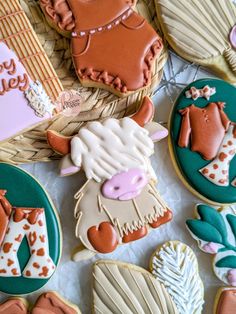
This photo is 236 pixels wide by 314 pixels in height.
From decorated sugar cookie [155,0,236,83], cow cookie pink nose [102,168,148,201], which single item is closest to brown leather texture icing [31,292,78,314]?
cow cookie pink nose [102,168,148,201]

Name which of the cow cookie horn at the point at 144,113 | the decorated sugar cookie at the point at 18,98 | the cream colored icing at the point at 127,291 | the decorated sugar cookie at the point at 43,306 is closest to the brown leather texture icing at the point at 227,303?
the cream colored icing at the point at 127,291

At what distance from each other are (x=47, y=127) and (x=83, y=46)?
191 mm

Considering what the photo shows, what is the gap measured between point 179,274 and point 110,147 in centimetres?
32

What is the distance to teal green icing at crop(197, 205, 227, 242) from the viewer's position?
108 centimetres

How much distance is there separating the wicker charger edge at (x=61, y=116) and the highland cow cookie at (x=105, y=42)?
0.03 meters

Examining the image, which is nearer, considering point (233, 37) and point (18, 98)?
point (18, 98)

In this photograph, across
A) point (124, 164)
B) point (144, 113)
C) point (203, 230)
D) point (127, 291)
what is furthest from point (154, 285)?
point (144, 113)

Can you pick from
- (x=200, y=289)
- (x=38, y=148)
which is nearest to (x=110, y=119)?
(x=38, y=148)

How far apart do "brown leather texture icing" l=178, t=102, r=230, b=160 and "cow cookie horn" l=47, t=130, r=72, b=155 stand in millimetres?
252

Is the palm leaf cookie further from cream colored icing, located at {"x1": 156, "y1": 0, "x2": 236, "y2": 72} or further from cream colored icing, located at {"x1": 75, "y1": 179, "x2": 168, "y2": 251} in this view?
cream colored icing, located at {"x1": 156, "y1": 0, "x2": 236, "y2": 72}

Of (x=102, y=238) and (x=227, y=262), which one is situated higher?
(x=102, y=238)

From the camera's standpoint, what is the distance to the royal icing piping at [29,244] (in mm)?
981

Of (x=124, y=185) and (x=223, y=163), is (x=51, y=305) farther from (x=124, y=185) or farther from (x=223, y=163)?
(x=223, y=163)

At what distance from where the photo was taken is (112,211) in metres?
1.02
